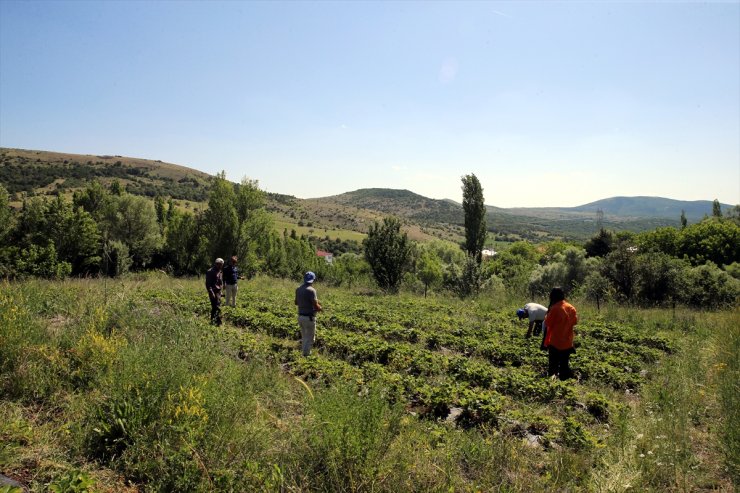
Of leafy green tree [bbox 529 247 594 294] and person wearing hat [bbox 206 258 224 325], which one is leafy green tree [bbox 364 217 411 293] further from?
leafy green tree [bbox 529 247 594 294]

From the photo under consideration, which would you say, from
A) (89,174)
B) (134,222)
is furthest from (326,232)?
(134,222)

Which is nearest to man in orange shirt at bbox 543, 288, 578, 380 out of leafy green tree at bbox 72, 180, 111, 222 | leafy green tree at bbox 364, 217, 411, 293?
leafy green tree at bbox 364, 217, 411, 293

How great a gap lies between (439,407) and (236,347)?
417 cm

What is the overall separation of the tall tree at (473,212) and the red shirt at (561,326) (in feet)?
74.3

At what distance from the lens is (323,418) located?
12.5 feet

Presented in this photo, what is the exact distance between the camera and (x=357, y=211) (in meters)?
152

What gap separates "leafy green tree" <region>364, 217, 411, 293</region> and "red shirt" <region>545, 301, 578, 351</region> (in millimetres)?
14199

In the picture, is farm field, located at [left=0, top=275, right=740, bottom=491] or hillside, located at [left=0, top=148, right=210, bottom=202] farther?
hillside, located at [left=0, top=148, right=210, bottom=202]

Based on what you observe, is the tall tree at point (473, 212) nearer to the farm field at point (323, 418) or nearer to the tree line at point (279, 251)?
the tree line at point (279, 251)

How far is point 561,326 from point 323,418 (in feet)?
17.8

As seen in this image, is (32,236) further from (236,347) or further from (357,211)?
(357,211)

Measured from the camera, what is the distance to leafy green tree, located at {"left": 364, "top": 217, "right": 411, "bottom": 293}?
21734mm

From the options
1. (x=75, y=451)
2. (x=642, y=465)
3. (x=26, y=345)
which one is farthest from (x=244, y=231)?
(x=642, y=465)

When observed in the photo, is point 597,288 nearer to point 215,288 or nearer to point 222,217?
point 215,288
